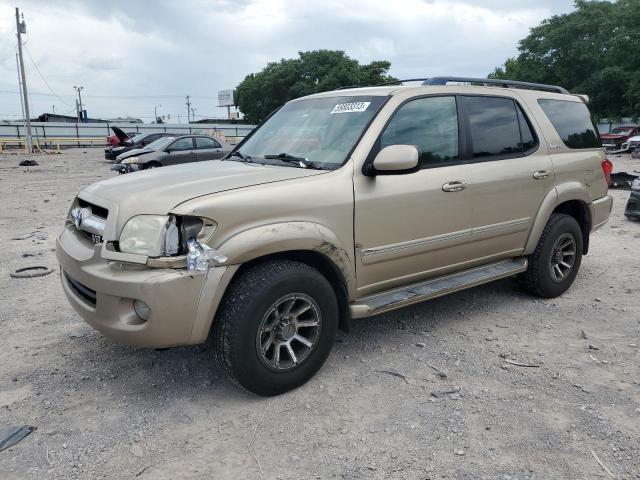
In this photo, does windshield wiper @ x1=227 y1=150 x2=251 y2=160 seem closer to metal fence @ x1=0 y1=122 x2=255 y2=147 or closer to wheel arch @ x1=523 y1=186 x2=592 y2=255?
wheel arch @ x1=523 y1=186 x2=592 y2=255

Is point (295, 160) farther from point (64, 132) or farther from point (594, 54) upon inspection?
point (64, 132)

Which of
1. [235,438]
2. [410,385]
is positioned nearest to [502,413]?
[410,385]

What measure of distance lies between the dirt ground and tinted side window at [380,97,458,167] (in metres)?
1.42

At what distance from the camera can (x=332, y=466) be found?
101 inches

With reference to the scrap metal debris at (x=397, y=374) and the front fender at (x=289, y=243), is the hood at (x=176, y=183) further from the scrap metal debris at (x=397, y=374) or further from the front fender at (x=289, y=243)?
the scrap metal debris at (x=397, y=374)

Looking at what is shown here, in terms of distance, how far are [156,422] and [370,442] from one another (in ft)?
3.91

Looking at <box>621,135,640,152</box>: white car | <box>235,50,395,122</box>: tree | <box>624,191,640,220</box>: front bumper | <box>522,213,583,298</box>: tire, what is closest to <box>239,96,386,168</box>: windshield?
<box>522,213,583,298</box>: tire

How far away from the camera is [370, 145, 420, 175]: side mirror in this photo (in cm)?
327

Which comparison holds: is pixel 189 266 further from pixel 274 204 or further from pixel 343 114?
pixel 343 114

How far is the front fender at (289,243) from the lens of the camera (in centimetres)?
288

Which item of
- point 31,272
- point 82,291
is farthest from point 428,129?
point 31,272

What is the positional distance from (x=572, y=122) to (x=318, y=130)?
2731 millimetres

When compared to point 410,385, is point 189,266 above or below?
above

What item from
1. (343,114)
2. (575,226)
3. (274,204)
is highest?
(343,114)
